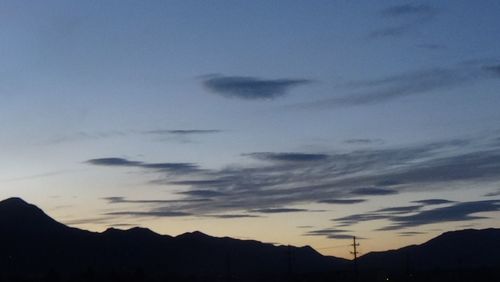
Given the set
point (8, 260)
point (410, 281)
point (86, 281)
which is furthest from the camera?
point (8, 260)

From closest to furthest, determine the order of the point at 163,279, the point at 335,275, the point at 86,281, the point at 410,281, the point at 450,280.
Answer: the point at 86,281 < the point at 163,279 < the point at 410,281 < the point at 450,280 < the point at 335,275

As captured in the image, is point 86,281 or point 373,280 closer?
point 86,281

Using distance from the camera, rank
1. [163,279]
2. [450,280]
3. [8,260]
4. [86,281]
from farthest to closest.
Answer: [8,260] → [450,280] → [163,279] → [86,281]

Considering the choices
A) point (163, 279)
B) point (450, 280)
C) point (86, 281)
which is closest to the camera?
point (86, 281)

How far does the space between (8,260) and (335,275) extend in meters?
78.5

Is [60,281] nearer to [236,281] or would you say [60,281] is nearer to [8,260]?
[236,281]

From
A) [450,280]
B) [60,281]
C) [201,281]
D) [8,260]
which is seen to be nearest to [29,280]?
[60,281]

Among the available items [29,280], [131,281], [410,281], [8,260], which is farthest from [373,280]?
[8,260]

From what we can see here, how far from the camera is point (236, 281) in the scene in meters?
139

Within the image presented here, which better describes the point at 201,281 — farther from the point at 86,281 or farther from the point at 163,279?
the point at 86,281

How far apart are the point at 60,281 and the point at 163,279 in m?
15.7

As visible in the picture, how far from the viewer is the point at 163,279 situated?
12081cm

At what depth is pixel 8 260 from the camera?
7717 inches

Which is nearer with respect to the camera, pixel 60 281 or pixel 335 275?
pixel 60 281
